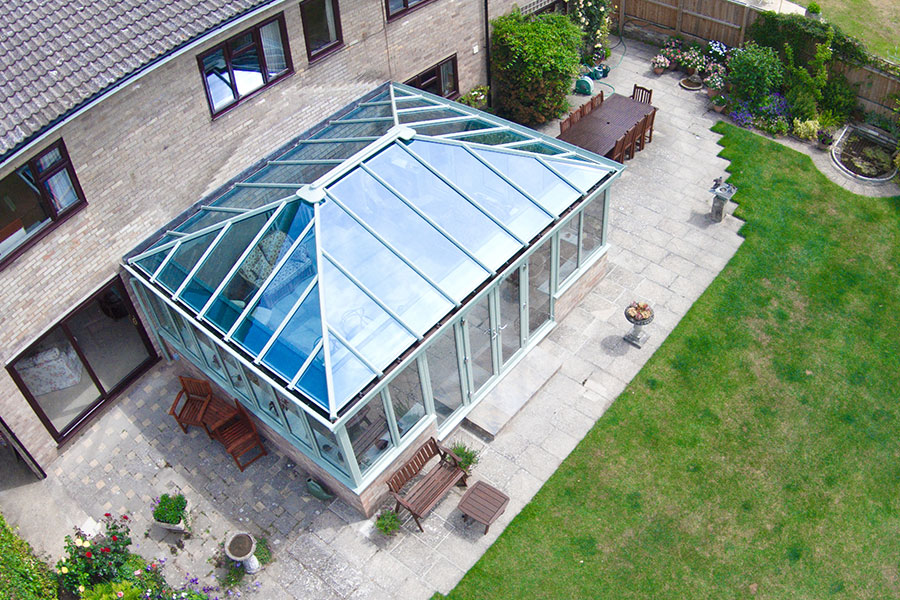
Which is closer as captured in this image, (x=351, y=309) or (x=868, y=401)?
(x=351, y=309)

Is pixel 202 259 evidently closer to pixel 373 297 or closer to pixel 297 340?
pixel 297 340

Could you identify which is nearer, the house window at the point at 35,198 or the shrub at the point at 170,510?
the house window at the point at 35,198

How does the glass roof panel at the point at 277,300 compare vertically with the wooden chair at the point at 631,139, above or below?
above

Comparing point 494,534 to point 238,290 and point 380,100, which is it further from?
point 380,100

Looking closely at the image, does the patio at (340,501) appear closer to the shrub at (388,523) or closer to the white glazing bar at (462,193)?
the shrub at (388,523)

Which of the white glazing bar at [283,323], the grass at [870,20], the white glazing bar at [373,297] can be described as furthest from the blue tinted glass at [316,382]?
the grass at [870,20]

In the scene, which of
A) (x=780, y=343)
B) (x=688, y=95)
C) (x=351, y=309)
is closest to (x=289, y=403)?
(x=351, y=309)
